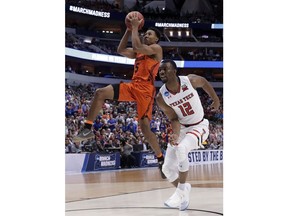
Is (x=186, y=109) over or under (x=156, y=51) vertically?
under

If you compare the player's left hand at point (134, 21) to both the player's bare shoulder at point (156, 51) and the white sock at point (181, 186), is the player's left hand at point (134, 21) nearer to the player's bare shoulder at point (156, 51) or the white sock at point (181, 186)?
the player's bare shoulder at point (156, 51)

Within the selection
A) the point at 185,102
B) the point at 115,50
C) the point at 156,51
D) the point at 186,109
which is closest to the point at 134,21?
the point at 156,51

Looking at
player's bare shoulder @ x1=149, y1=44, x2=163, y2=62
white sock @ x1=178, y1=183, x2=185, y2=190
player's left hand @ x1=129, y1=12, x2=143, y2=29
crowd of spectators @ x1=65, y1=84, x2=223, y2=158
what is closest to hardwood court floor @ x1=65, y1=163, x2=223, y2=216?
white sock @ x1=178, y1=183, x2=185, y2=190

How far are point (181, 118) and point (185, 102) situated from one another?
28cm

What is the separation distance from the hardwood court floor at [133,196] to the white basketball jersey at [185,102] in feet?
3.80

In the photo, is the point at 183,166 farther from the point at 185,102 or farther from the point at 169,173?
the point at 185,102

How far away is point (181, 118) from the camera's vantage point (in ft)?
21.7

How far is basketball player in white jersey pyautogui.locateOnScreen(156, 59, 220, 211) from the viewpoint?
6.30 metres

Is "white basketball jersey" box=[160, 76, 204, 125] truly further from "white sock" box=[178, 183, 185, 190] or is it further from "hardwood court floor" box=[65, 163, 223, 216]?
"hardwood court floor" box=[65, 163, 223, 216]

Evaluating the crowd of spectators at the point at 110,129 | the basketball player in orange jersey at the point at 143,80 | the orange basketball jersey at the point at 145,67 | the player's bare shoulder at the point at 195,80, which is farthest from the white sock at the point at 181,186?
the crowd of spectators at the point at 110,129
